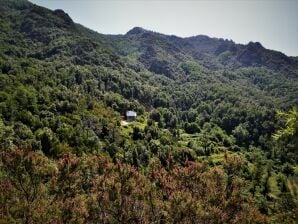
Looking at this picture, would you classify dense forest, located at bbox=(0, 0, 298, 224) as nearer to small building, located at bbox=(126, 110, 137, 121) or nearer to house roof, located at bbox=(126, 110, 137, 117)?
small building, located at bbox=(126, 110, 137, 121)

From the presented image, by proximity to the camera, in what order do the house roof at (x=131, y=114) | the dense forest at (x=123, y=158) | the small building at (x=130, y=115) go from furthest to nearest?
1. the house roof at (x=131, y=114)
2. the small building at (x=130, y=115)
3. the dense forest at (x=123, y=158)

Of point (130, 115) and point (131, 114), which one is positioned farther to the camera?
point (131, 114)

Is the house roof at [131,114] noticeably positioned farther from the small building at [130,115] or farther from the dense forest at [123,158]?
the dense forest at [123,158]

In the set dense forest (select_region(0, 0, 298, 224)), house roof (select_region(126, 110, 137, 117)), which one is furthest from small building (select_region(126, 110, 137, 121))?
dense forest (select_region(0, 0, 298, 224))

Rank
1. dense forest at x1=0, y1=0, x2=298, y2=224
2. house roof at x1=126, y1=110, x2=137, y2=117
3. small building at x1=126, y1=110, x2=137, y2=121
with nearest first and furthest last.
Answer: dense forest at x1=0, y1=0, x2=298, y2=224 → small building at x1=126, y1=110, x2=137, y2=121 → house roof at x1=126, y1=110, x2=137, y2=117

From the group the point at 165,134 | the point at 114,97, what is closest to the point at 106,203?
the point at 165,134

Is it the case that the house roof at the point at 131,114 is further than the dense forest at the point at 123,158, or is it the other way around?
the house roof at the point at 131,114

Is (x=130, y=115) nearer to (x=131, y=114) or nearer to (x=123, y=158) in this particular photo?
(x=131, y=114)

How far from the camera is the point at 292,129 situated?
510 inches

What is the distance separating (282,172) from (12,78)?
122 metres

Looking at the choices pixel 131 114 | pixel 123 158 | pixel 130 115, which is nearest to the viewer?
pixel 123 158

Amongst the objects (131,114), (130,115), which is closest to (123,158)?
(130,115)

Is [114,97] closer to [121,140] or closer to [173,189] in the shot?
[121,140]

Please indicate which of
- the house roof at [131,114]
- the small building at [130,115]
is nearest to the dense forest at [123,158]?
the small building at [130,115]
